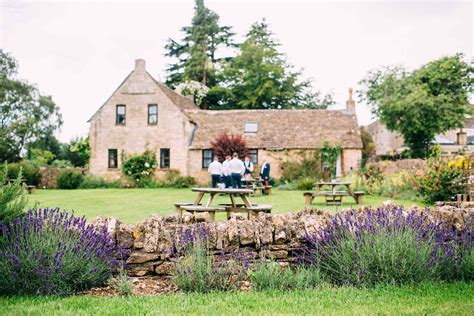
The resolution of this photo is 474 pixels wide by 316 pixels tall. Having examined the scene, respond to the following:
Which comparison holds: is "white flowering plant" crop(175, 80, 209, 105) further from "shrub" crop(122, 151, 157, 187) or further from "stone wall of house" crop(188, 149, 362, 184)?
"shrub" crop(122, 151, 157, 187)

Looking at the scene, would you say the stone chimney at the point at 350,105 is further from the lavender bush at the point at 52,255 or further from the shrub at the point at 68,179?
the lavender bush at the point at 52,255

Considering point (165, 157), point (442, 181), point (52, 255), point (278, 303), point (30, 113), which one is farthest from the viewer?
point (30, 113)

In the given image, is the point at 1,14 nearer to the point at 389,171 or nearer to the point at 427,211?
the point at 427,211

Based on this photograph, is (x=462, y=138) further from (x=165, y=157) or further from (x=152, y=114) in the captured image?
(x=152, y=114)

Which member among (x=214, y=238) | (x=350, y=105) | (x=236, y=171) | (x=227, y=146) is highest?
(x=350, y=105)

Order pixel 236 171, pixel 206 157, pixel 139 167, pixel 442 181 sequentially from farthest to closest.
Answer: pixel 206 157 < pixel 139 167 < pixel 236 171 < pixel 442 181

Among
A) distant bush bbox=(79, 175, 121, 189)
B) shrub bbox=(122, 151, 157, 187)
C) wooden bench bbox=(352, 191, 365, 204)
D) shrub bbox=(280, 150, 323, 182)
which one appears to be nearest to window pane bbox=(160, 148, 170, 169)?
shrub bbox=(122, 151, 157, 187)

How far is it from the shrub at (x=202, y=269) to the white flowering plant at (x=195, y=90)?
126 feet

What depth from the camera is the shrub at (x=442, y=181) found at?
15.0m

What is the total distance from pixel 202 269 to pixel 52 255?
1605mm

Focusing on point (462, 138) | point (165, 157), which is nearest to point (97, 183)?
point (165, 157)

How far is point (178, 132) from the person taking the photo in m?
32.0

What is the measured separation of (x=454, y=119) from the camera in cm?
3634

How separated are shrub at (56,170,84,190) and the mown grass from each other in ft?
87.8
